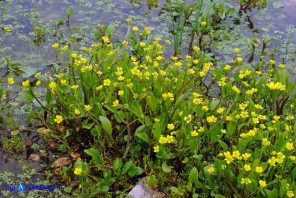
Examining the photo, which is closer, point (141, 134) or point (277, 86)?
point (141, 134)

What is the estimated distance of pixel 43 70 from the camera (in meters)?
4.82

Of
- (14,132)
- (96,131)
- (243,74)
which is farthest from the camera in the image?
(243,74)

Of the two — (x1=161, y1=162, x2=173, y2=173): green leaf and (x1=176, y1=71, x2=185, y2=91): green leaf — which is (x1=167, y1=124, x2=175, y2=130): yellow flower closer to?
(x1=161, y1=162, x2=173, y2=173): green leaf

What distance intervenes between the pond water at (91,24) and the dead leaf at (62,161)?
53.8 inches

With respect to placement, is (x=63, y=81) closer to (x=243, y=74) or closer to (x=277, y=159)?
(x=243, y=74)

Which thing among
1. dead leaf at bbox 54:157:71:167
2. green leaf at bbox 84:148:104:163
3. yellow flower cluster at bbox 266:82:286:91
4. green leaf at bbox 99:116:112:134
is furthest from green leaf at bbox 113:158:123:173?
yellow flower cluster at bbox 266:82:286:91

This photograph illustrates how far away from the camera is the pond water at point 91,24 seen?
5.12 m

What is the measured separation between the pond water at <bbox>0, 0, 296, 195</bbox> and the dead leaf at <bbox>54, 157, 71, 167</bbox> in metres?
1.37

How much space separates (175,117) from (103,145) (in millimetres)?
593

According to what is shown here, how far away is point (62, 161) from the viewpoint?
376 centimetres

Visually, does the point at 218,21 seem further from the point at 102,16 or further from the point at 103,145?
the point at 103,145

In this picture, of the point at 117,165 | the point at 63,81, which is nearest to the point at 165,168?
the point at 117,165

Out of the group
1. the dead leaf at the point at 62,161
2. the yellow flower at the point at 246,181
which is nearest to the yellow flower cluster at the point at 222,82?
the yellow flower at the point at 246,181

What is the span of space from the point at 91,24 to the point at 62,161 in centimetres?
231
